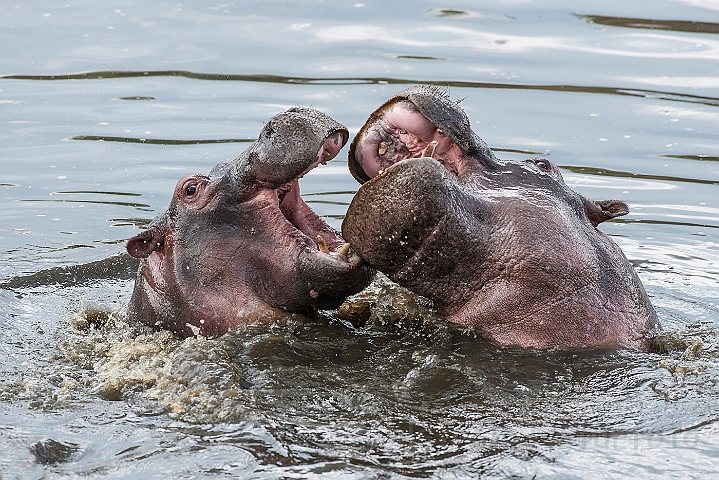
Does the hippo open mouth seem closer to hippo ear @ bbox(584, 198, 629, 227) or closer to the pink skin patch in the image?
the pink skin patch

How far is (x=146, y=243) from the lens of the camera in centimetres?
685

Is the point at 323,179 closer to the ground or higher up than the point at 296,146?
closer to the ground

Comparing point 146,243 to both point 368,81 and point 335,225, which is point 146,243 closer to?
point 335,225

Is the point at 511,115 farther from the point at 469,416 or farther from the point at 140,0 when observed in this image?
the point at 469,416

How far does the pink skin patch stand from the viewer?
20.1 ft

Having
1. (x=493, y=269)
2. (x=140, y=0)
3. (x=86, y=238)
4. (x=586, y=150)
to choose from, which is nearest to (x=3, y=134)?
(x=86, y=238)

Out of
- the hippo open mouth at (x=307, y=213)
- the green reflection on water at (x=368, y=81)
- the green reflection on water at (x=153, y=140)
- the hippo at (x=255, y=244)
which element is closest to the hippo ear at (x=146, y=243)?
the hippo at (x=255, y=244)

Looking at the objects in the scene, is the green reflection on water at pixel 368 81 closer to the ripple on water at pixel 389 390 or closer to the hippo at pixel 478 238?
the ripple on water at pixel 389 390

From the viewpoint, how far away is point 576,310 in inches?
238

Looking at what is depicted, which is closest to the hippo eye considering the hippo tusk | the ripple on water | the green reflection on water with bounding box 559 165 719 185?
the hippo tusk

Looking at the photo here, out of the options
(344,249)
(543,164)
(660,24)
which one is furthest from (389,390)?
(660,24)

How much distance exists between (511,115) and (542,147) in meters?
1.01

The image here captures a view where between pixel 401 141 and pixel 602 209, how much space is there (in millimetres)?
1334

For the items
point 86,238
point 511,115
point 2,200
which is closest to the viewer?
point 86,238
